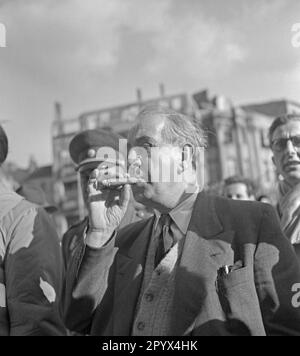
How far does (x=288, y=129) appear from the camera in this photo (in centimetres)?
279

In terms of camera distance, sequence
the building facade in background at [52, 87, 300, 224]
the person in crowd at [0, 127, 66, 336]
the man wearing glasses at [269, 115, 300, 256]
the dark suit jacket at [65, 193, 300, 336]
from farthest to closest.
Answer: the building facade in background at [52, 87, 300, 224] < the man wearing glasses at [269, 115, 300, 256] < the person in crowd at [0, 127, 66, 336] < the dark suit jacket at [65, 193, 300, 336]

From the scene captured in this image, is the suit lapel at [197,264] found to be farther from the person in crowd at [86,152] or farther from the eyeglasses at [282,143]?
the person in crowd at [86,152]

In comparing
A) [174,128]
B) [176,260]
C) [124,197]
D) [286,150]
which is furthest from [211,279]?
[286,150]

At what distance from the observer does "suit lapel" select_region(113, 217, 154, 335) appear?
1.76 meters

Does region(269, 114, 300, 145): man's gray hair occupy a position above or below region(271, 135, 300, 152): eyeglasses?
above

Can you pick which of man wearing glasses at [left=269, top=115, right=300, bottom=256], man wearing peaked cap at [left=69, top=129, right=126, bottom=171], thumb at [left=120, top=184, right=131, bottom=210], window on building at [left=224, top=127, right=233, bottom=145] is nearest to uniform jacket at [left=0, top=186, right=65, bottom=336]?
thumb at [left=120, top=184, right=131, bottom=210]

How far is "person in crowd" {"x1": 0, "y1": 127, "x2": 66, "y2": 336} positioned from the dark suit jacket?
15 centimetres

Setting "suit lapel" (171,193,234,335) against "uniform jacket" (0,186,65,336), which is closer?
"suit lapel" (171,193,234,335)

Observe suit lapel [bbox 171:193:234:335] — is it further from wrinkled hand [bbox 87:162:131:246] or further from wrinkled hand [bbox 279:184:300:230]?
wrinkled hand [bbox 279:184:300:230]

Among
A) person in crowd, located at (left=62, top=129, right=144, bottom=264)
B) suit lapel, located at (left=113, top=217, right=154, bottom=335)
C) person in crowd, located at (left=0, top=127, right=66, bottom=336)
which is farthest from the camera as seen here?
person in crowd, located at (left=62, top=129, right=144, bottom=264)

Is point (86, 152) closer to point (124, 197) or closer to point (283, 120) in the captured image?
point (283, 120)
